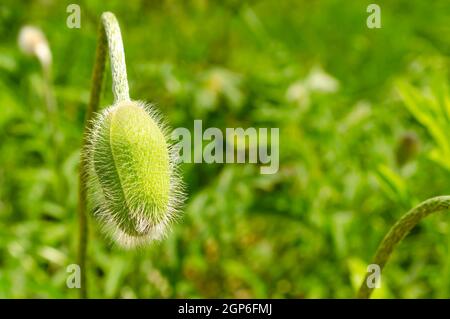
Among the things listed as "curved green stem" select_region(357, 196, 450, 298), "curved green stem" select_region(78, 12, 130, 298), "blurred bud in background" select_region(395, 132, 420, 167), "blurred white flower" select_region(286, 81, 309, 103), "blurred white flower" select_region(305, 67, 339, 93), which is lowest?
"curved green stem" select_region(357, 196, 450, 298)

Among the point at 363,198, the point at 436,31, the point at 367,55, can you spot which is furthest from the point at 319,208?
the point at 436,31

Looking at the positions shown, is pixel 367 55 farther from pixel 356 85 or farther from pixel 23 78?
pixel 23 78

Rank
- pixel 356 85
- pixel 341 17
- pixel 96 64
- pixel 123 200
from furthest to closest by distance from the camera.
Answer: pixel 341 17
pixel 356 85
pixel 96 64
pixel 123 200

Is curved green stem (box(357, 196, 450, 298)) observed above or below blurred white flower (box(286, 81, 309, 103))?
below

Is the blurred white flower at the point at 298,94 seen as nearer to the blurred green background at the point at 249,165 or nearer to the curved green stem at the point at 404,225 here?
the blurred green background at the point at 249,165

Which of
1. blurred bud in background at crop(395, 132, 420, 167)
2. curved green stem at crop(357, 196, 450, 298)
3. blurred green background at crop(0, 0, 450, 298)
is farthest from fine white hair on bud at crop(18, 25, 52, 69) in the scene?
curved green stem at crop(357, 196, 450, 298)

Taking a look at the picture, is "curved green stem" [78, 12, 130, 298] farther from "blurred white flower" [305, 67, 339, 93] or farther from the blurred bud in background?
"blurred white flower" [305, 67, 339, 93]

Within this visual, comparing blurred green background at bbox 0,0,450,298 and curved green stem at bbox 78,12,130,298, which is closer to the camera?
curved green stem at bbox 78,12,130,298
